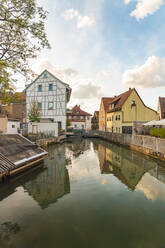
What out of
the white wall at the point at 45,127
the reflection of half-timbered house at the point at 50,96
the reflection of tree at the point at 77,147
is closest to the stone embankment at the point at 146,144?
the reflection of tree at the point at 77,147

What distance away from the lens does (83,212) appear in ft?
18.2

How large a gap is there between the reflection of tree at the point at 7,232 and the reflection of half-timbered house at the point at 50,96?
29.2 m

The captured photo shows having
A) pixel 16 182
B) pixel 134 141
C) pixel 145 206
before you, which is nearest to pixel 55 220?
pixel 145 206

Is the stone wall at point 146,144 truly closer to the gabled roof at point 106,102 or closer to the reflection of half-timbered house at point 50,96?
the reflection of half-timbered house at point 50,96

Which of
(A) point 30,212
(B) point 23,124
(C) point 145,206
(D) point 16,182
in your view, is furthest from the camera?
(B) point 23,124

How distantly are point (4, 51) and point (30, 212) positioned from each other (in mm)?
11115

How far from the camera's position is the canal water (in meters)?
4.09

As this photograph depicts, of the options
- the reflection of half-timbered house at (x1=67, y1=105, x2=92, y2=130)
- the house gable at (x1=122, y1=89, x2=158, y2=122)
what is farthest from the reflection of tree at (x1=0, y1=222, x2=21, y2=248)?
the reflection of half-timbered house at (x1=67, y1=105, x2=92, y2=130)

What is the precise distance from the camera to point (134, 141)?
21.1 m

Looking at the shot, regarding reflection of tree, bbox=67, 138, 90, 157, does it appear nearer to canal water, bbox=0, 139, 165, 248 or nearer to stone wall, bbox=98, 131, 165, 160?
stone wall, bbox=98, 131, 165, 160

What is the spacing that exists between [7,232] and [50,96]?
32.2 m

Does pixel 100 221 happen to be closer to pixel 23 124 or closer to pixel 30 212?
pixel 30 212

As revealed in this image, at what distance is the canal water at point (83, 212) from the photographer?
13.4ft

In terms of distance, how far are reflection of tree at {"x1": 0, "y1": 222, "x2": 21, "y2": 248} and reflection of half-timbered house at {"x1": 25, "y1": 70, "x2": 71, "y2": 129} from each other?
95.8 ft
